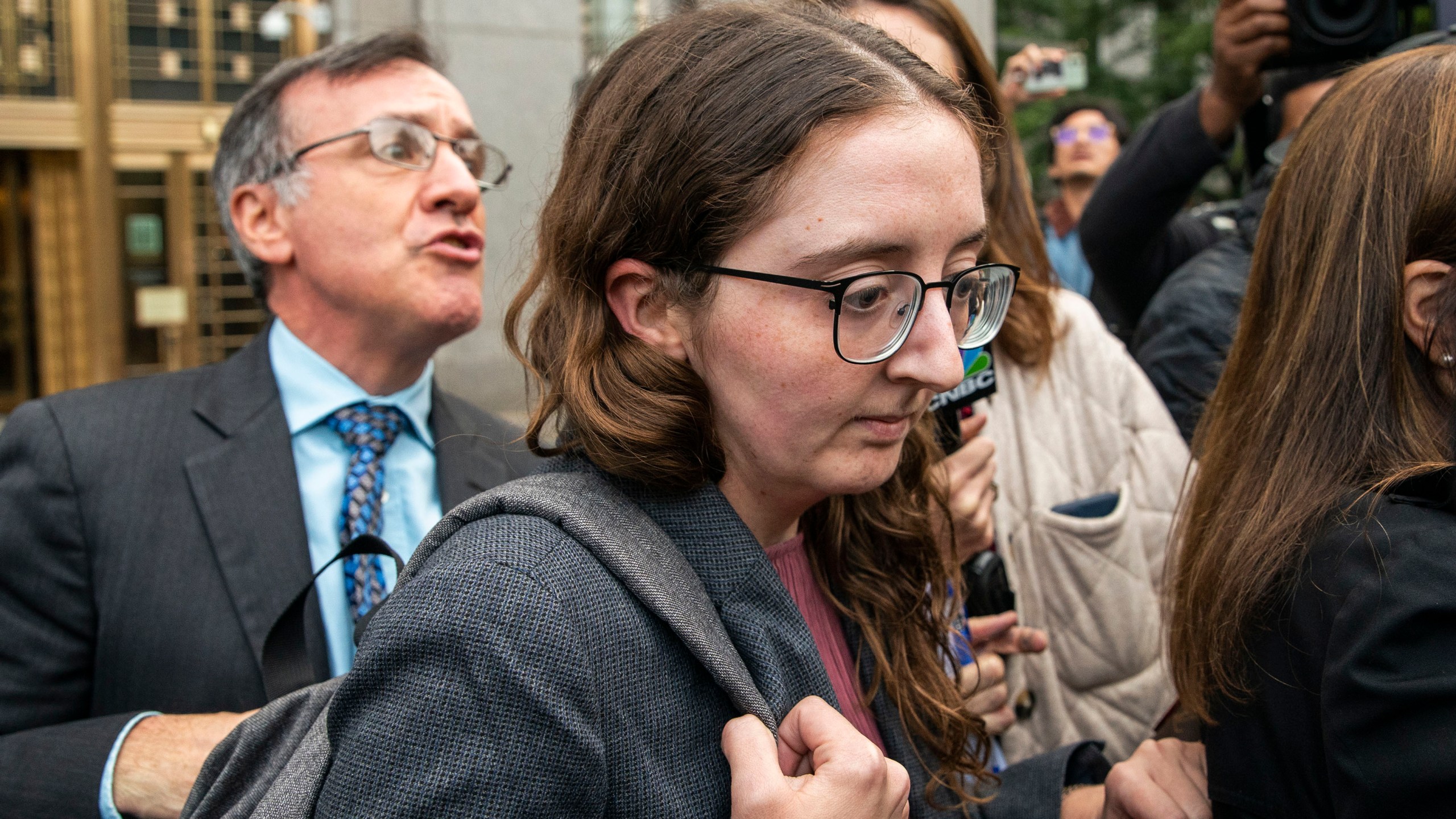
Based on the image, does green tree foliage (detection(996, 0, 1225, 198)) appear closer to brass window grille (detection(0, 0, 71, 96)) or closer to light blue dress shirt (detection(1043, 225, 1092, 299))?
light blue dress shirt (detection(1043, 225, 1092, 299))

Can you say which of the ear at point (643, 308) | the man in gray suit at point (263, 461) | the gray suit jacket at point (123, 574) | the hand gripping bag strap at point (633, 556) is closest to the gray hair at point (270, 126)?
the man in gray suit at point (263, 461)

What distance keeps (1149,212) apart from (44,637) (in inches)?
112

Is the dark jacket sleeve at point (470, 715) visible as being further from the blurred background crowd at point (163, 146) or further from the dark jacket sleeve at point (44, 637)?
the blurred background crowd at point (163, 146)

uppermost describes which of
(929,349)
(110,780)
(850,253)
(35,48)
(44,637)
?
(35,48)

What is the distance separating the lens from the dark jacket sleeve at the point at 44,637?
1.68 metres

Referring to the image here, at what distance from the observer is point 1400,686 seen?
3.78 ft

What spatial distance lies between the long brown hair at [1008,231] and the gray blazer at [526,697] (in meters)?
1.24

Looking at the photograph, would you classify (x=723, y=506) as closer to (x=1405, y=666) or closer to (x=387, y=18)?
(x=1405, y=666)

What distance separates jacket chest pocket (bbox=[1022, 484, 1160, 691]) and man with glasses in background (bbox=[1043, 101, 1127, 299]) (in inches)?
151

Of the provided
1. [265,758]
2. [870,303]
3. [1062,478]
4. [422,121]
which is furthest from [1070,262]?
[265,758]

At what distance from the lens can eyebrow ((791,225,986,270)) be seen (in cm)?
118

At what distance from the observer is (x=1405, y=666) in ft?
3.82

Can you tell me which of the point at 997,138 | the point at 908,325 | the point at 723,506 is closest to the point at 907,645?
the point at 723,506

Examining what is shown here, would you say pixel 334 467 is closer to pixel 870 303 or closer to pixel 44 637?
pixel 44 637
